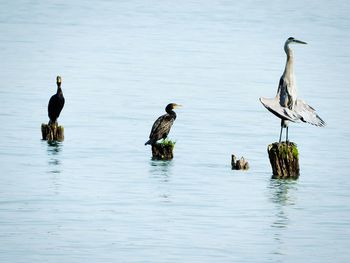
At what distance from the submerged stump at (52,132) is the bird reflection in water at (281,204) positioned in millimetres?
5575

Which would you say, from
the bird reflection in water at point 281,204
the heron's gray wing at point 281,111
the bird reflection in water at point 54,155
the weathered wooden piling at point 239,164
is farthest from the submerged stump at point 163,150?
the heron's gray wing at point 281,111

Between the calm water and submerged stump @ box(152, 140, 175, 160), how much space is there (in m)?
0.21

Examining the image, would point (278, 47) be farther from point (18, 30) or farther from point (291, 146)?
point (291, 146)

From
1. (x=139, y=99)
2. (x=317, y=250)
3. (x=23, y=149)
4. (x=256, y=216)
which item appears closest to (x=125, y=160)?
(x=23, y=149)

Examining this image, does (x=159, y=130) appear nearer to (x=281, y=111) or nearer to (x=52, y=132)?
(x=281, y=111)

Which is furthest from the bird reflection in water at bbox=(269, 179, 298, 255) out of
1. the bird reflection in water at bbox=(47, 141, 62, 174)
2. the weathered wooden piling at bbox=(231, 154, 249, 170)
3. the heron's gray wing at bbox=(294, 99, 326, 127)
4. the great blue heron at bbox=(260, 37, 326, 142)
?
the bird reflection in water at bbox=(47, 141, 62, 174)

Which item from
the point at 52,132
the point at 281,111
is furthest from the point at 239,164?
the point at 52,132

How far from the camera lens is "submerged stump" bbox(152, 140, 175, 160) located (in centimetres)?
2356

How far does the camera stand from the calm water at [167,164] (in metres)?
17.5

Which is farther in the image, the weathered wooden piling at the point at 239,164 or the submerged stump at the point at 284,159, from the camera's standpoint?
the weathered wooden piling at the point at 239,164

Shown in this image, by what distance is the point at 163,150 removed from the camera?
23859 millimetres

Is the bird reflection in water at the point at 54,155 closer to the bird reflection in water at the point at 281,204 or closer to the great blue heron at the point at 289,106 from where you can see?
the bird reflection in water at the point at 281,204

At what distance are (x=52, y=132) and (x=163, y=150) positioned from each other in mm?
3403

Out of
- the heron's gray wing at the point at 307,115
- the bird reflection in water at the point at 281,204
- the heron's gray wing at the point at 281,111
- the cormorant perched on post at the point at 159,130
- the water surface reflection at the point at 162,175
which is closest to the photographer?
the bird reflection in water at the point at 281,204
